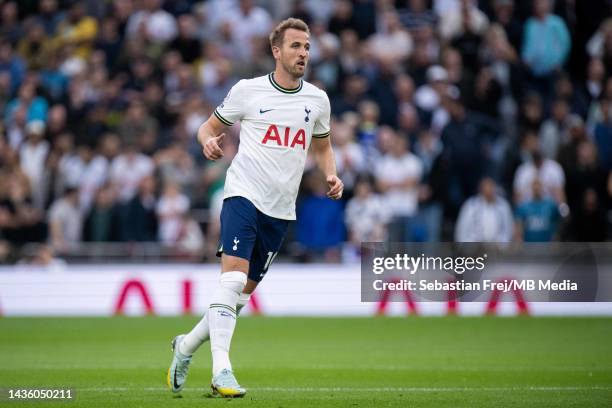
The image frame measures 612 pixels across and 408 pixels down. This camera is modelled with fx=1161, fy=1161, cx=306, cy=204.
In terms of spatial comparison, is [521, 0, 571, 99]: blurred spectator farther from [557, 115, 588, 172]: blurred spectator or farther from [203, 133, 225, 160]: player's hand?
[203, 133, 225, 160]: player's hand

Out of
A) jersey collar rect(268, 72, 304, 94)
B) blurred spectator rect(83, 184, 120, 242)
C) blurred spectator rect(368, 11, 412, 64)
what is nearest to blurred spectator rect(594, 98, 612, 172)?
blurred spectator rect(368, 11, 412, 64)

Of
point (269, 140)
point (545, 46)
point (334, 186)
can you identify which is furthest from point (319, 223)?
point (269, 140)

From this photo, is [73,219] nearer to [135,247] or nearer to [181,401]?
[135,247]

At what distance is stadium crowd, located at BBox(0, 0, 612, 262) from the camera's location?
65.3ft

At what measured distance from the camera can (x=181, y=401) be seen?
880 centimetres

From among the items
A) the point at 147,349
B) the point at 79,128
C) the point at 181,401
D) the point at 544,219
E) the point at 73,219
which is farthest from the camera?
the point at 79,128

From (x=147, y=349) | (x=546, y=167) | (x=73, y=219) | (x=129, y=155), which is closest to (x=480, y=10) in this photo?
(x=546, y=167)

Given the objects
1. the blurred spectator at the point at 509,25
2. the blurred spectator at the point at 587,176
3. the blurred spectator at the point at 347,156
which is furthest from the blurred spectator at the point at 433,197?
the blurred spectator at the point at 509,25

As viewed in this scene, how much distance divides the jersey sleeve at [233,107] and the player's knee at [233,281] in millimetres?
1283

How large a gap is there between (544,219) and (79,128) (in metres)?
9.26

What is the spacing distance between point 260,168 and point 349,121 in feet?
38.3

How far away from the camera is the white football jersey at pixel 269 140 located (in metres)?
9.20

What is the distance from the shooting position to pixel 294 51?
30.4 feet

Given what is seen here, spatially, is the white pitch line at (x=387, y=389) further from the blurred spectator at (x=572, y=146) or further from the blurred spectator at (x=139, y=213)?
the blurred spectator at (x=139, y=213)
